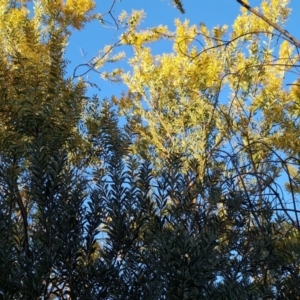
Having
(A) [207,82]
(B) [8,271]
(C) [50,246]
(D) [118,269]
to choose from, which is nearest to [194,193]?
(D) [118,269]

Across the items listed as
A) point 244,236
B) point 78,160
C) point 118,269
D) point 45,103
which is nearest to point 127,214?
point 118,269

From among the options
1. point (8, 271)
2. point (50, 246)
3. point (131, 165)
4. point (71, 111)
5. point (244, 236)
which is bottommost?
point (8, 271)

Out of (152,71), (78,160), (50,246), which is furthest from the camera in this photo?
(152,71)

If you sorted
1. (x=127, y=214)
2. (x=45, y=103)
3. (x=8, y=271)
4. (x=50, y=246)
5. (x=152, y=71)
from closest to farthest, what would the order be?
(x=8, y=271)
(x=50, y=246)
(x=127, y=214)
(x=45, y=103)
(x=152, y=71)

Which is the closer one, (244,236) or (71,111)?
(244,236)

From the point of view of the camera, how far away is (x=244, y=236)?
84.5 inches

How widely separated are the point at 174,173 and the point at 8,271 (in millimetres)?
798

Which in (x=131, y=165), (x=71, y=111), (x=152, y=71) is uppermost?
(x=152, y=71)

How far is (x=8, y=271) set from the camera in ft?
5.57

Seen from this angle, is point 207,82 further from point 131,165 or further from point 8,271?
point 8,271

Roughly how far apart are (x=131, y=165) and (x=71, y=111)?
129 centimetres

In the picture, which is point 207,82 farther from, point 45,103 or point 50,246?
point 50,246

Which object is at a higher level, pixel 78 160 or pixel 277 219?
pixel 78 160

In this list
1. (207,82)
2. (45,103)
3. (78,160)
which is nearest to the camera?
(45,103)
